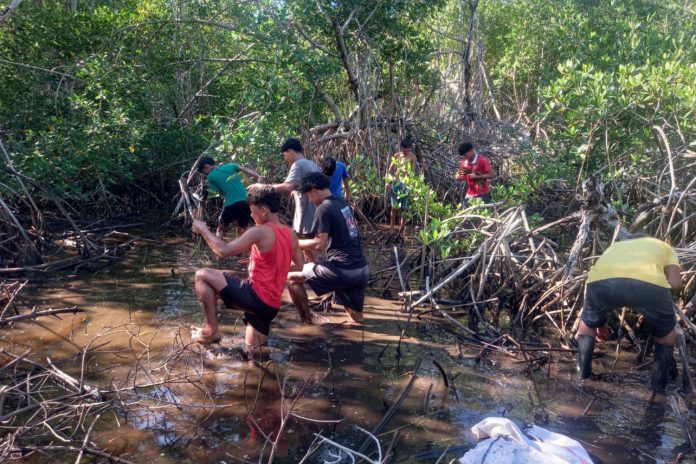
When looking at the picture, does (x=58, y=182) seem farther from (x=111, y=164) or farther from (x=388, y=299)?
(x=388, y=299)

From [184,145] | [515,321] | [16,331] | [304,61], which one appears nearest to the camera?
[16,331]

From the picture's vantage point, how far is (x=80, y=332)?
4762mm

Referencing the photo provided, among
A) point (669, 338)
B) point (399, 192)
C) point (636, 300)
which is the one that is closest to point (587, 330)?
point (636, 300)

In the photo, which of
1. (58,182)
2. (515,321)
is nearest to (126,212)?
(58,182)

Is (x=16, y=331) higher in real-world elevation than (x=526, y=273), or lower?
lower

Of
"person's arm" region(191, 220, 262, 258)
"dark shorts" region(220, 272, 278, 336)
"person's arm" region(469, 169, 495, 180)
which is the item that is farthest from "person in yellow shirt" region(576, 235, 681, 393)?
"person's arm" region(469, 169, 495, 180)

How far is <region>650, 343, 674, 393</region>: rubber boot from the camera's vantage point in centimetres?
406

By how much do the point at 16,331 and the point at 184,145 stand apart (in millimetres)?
5260

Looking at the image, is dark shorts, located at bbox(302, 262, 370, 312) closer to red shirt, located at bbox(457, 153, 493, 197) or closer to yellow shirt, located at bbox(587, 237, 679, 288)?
yellow shirt, located at bbox(587, 237, 679, 288)

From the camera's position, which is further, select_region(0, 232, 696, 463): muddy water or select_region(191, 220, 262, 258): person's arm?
select_region(191, 220, 262, 258): person's arm

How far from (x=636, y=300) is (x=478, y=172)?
145 inches

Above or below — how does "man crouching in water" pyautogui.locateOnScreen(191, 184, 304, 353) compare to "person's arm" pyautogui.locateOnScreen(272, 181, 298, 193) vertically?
below

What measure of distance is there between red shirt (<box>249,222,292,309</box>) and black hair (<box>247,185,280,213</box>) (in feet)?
0.46

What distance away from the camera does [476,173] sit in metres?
7.41
